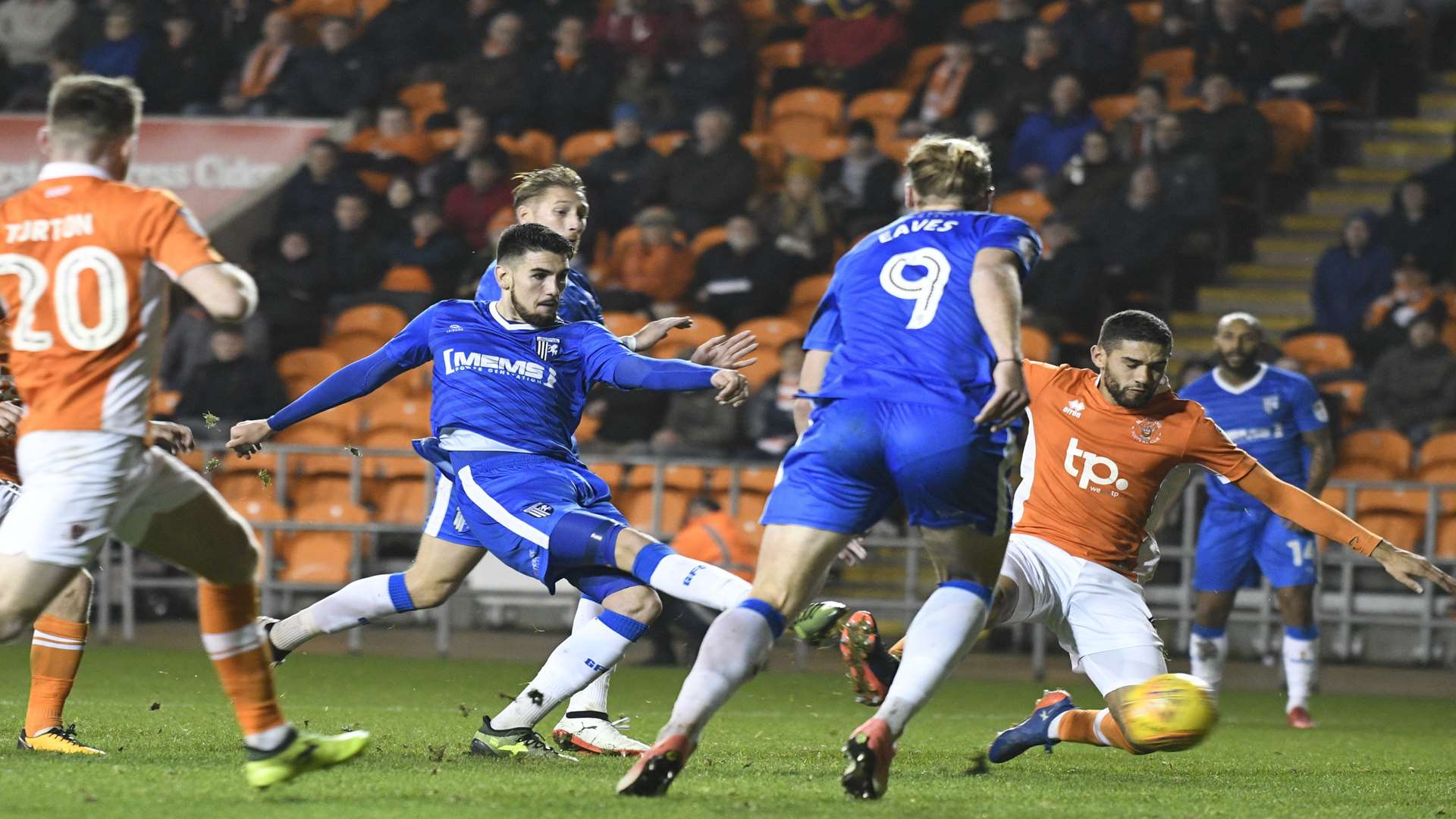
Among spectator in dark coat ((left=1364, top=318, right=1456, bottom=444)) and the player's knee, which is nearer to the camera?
the player's knee

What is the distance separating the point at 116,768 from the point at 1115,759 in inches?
154

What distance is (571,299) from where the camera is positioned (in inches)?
276

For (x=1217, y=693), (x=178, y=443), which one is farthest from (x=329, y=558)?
(x=178, y=443)

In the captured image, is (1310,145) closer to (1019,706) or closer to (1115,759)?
(1019,706)

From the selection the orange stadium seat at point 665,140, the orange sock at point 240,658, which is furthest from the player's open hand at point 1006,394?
the orange stadium seat at point 665,140

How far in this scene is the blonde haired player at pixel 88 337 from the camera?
15.7ft

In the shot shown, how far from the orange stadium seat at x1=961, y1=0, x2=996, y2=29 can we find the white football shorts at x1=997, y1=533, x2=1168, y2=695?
12345mm

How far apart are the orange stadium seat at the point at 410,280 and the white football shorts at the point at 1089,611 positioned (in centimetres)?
1021

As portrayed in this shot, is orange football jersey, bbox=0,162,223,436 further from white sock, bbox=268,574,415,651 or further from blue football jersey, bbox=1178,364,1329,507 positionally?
blue football jersey, bbox=1178,364,1329,507

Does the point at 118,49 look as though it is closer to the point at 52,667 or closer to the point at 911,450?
the point at 52,667

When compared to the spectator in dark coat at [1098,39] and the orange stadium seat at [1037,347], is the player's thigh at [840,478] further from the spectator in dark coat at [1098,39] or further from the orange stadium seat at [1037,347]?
the spectator in dark coat at [1098,39]

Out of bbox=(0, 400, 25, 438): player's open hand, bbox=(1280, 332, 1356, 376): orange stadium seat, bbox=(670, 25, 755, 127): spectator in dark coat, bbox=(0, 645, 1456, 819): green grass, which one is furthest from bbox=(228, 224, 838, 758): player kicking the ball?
bbox=(670, 25, 755, 127): spectator in dark coat

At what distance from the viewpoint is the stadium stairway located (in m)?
16.1

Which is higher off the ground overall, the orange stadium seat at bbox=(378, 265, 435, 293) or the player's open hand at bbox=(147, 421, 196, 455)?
the orange stadium seat at bbox=(378, 265, 435, 293)
